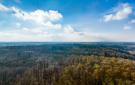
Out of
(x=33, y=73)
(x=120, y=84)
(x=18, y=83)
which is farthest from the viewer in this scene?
(x=33, y=73)

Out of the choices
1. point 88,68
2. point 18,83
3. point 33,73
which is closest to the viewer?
point 88,68

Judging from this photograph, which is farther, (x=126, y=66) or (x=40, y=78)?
(x=40, y=78)

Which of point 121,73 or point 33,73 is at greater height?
point 121,73

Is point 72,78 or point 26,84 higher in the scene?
point 72,78

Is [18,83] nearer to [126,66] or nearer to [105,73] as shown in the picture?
[105,73]

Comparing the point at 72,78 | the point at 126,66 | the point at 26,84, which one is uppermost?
the point at 126,66

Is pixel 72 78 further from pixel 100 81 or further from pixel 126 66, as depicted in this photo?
pixel 126 66

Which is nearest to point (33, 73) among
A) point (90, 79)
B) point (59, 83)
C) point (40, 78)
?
point (40, 78)

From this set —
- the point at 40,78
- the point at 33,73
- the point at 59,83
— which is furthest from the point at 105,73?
the point at 33,73

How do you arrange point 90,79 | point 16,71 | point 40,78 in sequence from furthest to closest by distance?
point 16,71 → point 40,78 → point 90,79
